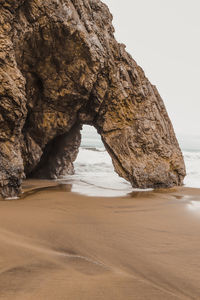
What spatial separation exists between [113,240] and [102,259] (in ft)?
1.84

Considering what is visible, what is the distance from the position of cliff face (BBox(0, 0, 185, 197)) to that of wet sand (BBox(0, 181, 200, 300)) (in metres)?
2.88

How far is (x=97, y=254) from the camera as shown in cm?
197

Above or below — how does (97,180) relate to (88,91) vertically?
below

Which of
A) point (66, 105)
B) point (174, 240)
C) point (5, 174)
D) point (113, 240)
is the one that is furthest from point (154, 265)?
point (66, 105)

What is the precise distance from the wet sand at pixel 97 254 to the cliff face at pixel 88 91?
288 cm

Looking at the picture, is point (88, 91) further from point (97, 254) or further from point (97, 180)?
point (97, 254)

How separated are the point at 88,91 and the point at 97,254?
5.58 meters

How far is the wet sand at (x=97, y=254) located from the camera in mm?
1305

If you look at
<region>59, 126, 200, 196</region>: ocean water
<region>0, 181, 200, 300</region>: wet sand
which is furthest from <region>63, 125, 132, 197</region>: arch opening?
<region>0, 181, 200, 300</region>: wet sand

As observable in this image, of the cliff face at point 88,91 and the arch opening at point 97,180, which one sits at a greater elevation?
the cliff face at point 88,91

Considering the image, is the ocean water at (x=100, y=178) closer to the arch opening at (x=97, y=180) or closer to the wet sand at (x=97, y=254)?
the arch opening at (x=97, y=180)

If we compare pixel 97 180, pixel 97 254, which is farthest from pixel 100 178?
pixel 97 254

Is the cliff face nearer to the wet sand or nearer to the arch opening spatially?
the arch opening

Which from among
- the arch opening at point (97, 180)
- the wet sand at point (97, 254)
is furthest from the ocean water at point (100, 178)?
the wet sand at point (97, 254)
